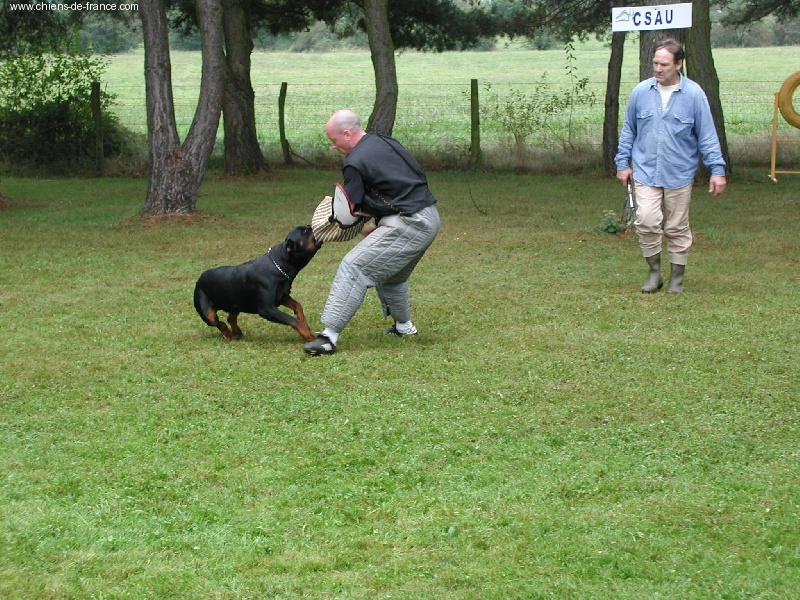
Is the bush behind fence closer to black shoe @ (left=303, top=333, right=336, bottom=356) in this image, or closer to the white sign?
the white sign

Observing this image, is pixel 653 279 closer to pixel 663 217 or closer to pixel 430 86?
pixel 663 217

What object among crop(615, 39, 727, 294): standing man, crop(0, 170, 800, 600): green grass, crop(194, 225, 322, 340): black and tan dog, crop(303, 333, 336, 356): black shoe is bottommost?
crop(0, 170, 800, 600): green grass

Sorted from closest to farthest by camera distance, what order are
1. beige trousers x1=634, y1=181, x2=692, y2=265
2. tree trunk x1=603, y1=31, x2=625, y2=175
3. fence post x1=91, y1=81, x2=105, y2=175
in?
1. beige trousers x1=634, y1=181, x2=692, y2=265
2. tree trunk x1=603, y1=31, x2=625, y2=175
3. fence post x1=91, y1=81, x2=105, y2=175

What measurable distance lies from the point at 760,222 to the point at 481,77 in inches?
1259

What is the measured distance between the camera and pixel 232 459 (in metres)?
4.90

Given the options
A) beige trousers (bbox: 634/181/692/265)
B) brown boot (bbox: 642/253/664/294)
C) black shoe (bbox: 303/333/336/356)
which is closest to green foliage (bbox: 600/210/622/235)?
brown boot (bbox: 642/253/664/294)

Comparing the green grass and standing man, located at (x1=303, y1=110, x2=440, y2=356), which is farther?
standing man, located at (x1=303, y1=110, x2=440, y2=356)

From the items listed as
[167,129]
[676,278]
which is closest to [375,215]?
[676,278]

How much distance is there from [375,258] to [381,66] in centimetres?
1117

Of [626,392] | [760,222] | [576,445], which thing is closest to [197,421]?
[576,445]

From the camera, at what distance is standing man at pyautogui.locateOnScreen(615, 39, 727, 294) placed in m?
8.05

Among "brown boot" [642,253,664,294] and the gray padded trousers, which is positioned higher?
the gray padded trousers

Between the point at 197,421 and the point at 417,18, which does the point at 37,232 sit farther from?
the point at 417,18

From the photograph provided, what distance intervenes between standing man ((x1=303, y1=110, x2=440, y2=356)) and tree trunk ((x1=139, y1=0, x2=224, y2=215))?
6.84 metres
